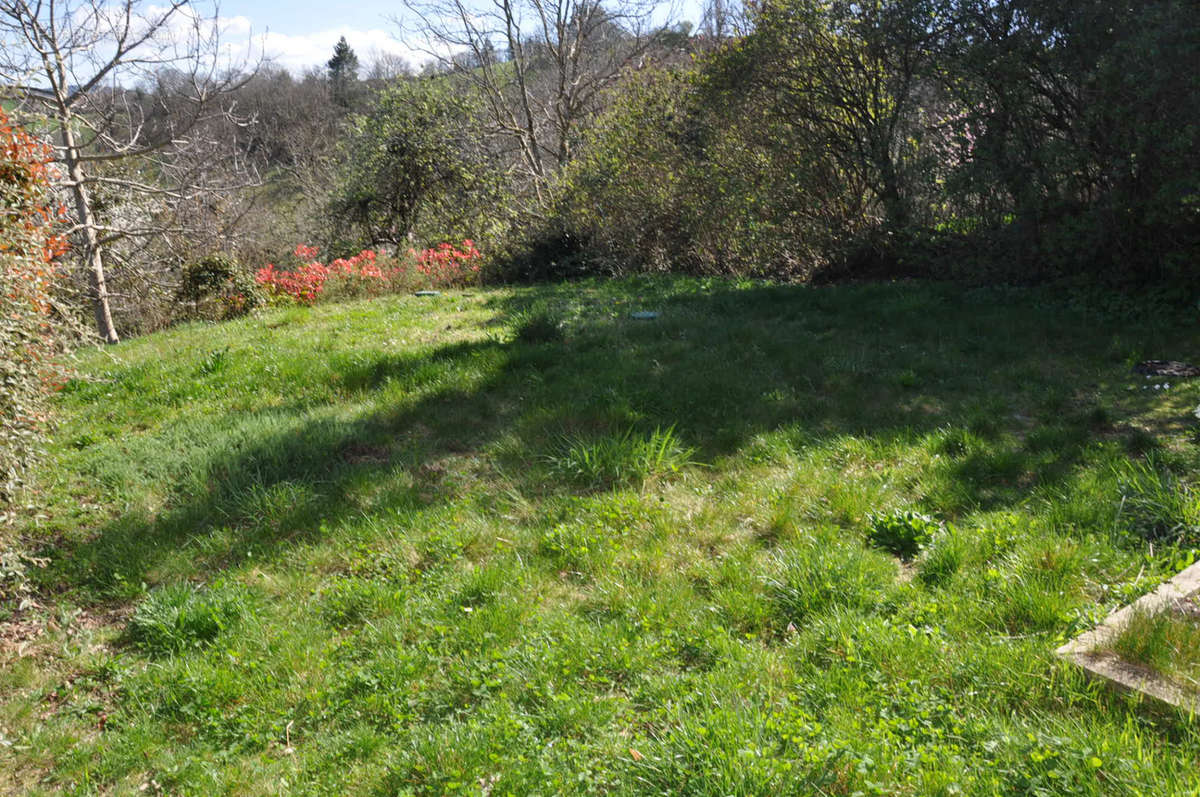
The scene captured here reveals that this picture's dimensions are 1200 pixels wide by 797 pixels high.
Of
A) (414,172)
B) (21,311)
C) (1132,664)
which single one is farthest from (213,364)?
(414,172)

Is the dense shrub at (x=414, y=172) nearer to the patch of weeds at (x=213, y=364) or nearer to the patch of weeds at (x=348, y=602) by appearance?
the patch of weeds at (x=213, y=364)

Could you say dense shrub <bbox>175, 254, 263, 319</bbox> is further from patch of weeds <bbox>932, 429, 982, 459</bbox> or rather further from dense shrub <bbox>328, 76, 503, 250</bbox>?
patch of weeds <bbox>932, 429, 982, 459</bbox>

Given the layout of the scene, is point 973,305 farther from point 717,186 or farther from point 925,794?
point 925,794

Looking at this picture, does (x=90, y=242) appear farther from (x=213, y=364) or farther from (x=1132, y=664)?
(x=1132, y=664)

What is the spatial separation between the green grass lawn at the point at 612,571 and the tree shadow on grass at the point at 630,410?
33mm

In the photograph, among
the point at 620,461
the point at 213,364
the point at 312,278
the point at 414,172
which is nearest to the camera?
the point at 620,461

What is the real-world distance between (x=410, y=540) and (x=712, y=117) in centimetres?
891

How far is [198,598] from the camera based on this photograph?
361 cm

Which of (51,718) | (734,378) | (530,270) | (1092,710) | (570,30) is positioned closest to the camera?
(1092,710)

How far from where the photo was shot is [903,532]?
374 centimetres

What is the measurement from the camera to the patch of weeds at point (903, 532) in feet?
12.2

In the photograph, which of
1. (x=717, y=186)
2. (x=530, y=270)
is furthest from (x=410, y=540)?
(x=530, y=270)

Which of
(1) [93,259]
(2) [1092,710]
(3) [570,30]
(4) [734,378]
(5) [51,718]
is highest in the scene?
(3) [570,30]

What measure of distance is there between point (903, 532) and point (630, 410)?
2.24 metres
